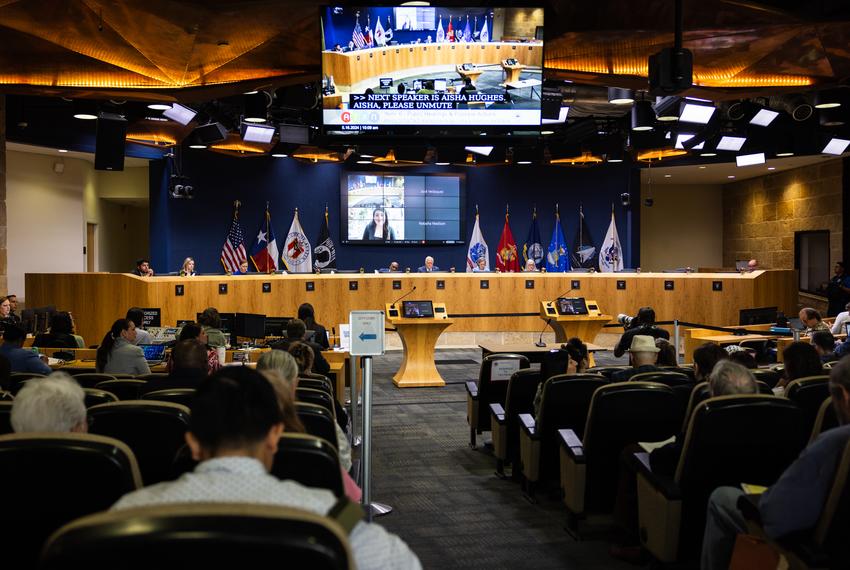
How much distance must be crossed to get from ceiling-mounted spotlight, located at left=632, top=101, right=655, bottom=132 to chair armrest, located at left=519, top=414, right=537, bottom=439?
8002mm

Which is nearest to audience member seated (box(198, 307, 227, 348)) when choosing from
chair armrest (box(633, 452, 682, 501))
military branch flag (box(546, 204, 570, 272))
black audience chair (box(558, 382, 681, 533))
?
black audience chair (box(558, 382, 681, 533))

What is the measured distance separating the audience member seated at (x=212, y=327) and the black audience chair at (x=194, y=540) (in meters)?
6.62

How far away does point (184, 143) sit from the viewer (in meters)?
16.8

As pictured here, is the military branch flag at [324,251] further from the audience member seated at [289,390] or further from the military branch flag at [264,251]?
the audience member seated at [289,390]

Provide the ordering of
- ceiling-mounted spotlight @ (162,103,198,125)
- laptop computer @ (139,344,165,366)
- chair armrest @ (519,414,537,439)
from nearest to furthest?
chair armrest @ (519,414,537,439)
laptop computer @ (139,344,165,366)
ceiling-mounted spotlight @ (162,103,198,125)

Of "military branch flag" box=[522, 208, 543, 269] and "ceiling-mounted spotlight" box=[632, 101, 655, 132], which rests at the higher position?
"ceiling-mounted spotlight" box=[632, 101, 655, 132]

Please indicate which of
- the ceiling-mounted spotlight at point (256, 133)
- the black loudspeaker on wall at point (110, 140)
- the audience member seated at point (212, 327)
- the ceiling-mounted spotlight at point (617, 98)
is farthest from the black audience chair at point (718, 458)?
the ceiling-mounted spotlight at point (256, 133)

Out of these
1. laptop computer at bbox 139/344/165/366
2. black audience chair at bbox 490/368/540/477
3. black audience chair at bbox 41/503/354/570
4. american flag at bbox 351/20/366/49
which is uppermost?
american flag at bbox 351/20/366/49

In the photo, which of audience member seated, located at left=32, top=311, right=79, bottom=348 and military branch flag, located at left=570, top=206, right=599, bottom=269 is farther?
military branch flag, located at left=570, top=206, right=599, bottom=269

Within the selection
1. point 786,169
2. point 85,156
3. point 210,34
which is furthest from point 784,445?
point 786,169

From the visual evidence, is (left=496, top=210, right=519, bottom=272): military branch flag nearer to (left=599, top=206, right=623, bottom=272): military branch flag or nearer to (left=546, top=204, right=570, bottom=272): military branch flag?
(left=546, top=204, right=570, bottom=272): military branch flag

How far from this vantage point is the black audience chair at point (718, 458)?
3.61 metres

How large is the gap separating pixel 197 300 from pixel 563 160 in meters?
9.24

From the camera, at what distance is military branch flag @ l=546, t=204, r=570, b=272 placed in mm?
19406
